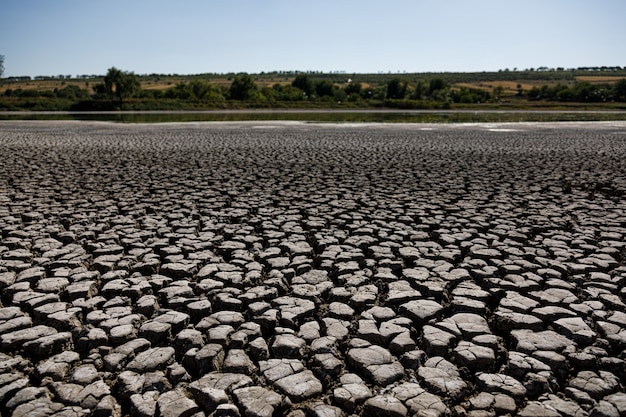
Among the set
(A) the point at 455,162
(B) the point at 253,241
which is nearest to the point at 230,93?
(A) the point at 455,162

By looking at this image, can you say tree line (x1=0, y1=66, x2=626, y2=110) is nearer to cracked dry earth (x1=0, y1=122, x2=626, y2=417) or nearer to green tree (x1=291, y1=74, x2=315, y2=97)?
green tree (x1=291, y1=74, x2=315, y2=97)

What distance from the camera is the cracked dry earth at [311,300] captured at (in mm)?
2662

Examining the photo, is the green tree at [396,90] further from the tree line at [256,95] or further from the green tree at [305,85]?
the green tree at [305,85]

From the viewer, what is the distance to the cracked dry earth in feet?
8.73

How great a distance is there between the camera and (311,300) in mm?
3875

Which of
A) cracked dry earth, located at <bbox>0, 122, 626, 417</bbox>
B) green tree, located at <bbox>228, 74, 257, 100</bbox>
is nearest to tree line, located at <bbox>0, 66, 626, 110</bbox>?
green tree, located at <bbox>228, 74, 257, 100</bbox>

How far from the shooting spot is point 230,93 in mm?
77000

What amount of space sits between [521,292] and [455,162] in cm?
845

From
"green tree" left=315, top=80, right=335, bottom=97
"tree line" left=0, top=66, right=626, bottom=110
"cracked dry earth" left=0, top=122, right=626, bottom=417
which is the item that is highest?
"green tree" left=315, top=80, right=335, bottom=97

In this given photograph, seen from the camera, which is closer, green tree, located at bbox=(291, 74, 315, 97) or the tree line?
the tree line

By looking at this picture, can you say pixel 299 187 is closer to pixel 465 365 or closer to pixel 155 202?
pixel 155 202

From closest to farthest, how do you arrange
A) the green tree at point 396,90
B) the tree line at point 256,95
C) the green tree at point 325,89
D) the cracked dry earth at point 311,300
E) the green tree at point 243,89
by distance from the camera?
the cracked dry earth at point 311,300, the tree line at point 256,95, the green tree at point 243,89, the green tree at point 325,89, the green tree at point 396,90

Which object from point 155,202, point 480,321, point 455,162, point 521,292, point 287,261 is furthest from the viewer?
point 455,162

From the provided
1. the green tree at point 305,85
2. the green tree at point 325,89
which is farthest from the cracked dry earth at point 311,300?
the green tree at point 305,85
